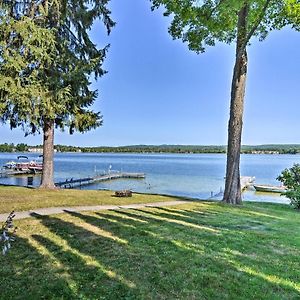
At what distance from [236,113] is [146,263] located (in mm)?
7469

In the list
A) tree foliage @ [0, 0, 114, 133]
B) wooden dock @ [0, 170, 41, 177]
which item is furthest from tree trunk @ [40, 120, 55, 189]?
wooden dock @ [0, 170, 41, 177]

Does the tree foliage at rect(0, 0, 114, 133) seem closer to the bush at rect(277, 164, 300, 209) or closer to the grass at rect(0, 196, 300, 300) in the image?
the grass at rect(0, 196, 300, 300)

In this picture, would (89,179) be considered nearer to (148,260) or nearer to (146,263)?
(148,260)

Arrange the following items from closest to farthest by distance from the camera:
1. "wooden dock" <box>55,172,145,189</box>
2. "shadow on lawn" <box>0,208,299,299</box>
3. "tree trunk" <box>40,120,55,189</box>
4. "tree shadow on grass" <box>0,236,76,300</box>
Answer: "tree shadow on grass" <box>0,236,76,300</box> → "shadow on lawn" <box>0,208,299,299</box> → "tree trunk" <box>40,120,55,189</box> → "wooden dock" <box>55,172,145,189</box>

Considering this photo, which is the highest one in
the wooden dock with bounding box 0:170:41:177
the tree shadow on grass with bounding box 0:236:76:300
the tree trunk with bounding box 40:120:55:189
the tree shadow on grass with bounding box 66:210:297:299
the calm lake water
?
the tree trunk with bounding box 40:120:55:189

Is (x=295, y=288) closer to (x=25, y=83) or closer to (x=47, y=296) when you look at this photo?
(x=47, y=296)

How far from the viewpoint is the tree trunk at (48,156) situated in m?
12.4

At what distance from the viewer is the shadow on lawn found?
3.26m

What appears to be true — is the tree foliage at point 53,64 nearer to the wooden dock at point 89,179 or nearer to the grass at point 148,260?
the grass at point 148,260

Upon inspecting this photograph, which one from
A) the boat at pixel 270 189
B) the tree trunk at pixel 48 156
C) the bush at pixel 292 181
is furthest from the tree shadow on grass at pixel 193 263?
the boat at pixel 270 189

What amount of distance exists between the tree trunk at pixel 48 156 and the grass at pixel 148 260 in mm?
6221

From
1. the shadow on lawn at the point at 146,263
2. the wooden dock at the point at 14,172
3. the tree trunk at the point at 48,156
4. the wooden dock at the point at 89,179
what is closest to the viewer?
the shadow on lawn at the point at 146,263

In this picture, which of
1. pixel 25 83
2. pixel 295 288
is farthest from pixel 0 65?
pixel 295 288

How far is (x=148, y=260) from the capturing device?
13.4 feet
